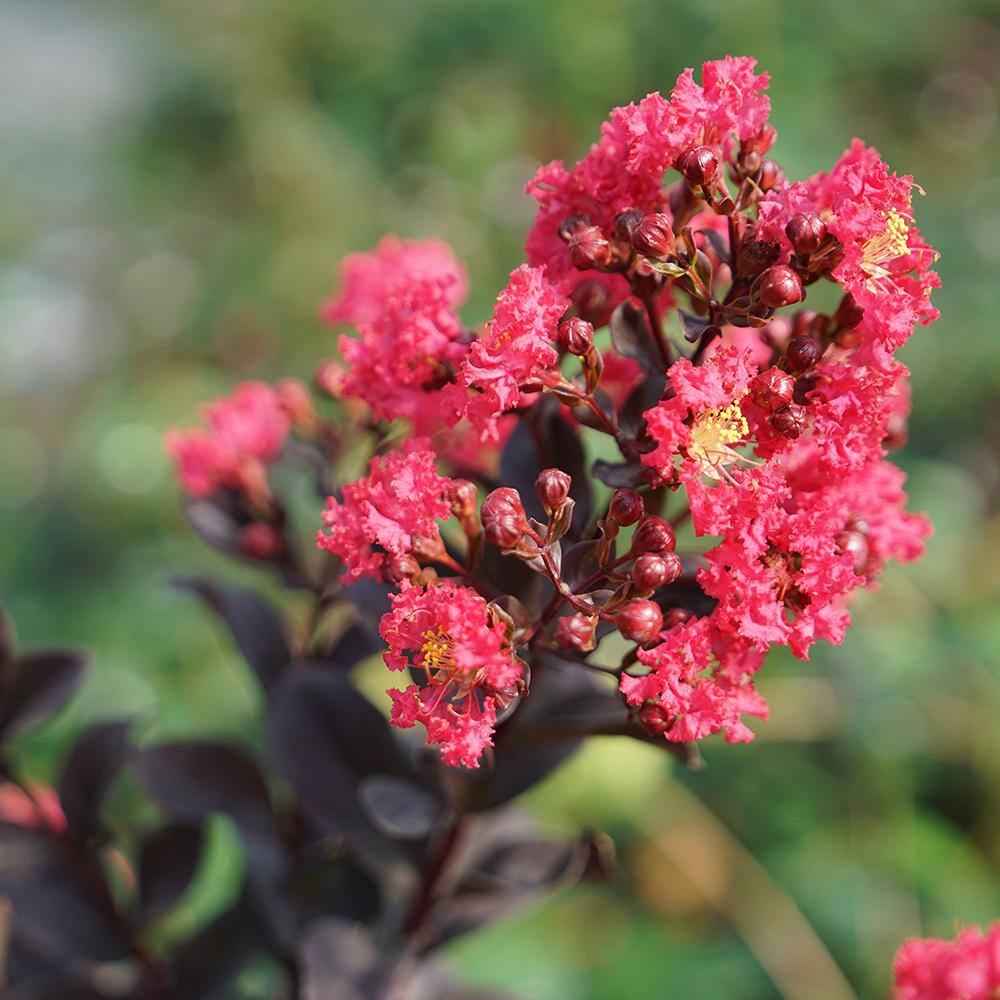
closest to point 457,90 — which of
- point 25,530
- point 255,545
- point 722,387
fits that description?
point 25,530

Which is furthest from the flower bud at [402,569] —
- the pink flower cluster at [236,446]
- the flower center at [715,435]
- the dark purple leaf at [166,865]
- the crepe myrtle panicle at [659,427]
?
the dark purple leaf at [166,865]

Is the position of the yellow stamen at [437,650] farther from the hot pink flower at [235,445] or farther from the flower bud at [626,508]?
the hot pink flower at [235,445]

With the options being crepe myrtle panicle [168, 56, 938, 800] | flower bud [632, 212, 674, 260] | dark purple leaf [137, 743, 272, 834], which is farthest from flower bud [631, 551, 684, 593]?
dark purple leaf [137, 743, 272, 834]

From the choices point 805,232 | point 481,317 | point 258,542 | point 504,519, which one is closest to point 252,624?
point 258,542

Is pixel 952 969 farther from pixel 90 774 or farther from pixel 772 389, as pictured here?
pixel 90 774

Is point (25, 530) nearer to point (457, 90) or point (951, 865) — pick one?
point (457, 90)

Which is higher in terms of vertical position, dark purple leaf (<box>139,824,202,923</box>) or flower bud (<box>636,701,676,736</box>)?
flower bud (<box>636,701,676,736</box>)

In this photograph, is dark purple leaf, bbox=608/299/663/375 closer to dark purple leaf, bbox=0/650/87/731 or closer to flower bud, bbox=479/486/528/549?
flower bud, bbox=479/486/528/549
